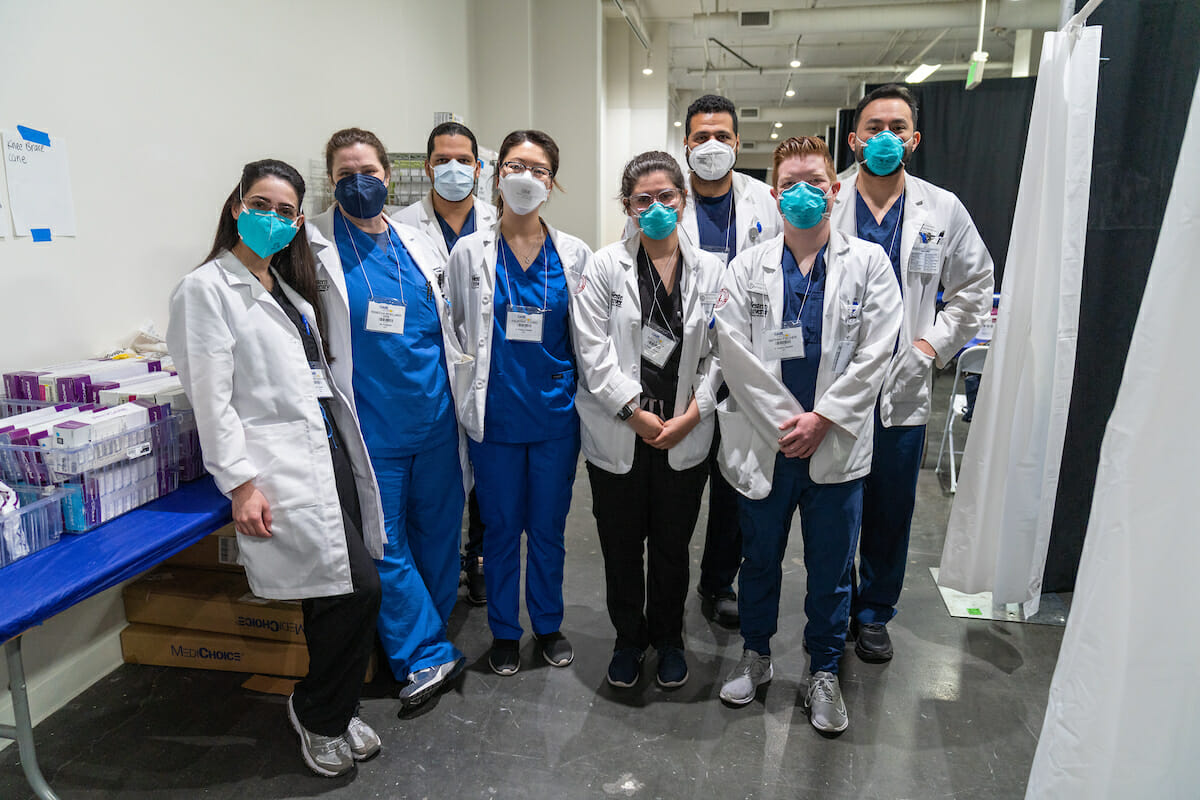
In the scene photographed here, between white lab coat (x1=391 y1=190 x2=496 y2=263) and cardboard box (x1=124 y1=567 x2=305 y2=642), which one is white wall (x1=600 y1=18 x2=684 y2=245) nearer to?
white lab coat (x1=391 y1=190 x2=496 y2=263)

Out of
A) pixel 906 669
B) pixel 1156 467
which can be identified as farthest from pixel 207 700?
pixel 1156 467

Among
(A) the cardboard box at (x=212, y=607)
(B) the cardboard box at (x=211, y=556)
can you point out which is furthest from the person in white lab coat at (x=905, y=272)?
(B) the cardboard box at (x=211, y=556)

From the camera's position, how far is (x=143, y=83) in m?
2.43

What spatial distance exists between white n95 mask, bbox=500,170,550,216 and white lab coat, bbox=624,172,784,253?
1.67 ft

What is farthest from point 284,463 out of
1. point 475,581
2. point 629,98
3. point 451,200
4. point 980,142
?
point 629,98

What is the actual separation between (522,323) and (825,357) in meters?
0.89

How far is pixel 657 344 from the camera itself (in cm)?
219

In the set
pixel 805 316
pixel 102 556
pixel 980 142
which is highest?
pixel 980 142

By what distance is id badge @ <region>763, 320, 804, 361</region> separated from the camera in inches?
80.9

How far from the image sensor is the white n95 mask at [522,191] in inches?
86.7

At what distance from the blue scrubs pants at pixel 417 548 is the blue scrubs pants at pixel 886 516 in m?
1.37

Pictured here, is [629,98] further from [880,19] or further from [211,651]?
[211,651]

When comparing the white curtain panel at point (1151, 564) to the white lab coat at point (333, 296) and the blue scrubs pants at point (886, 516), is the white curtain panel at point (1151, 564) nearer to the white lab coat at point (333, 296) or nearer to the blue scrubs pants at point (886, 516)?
the blue scrubs pants at point (886, 516)

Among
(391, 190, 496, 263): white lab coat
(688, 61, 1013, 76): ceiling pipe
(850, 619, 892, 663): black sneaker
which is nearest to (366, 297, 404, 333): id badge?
(391, 190, 496, 263): white lab coat
